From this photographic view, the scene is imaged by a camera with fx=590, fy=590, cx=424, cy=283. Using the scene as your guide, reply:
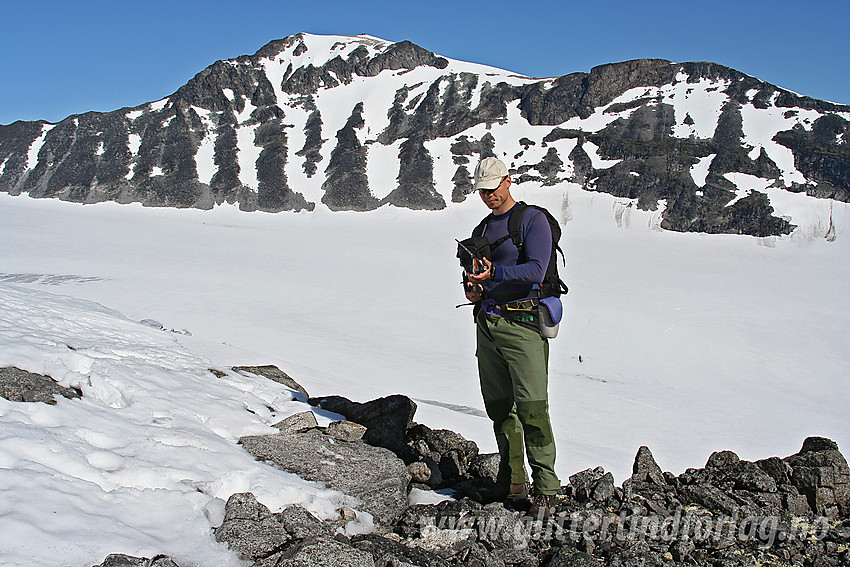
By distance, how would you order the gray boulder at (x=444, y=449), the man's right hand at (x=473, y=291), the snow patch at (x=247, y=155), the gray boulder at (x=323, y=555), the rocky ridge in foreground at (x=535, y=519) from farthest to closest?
the snow patch at (x=247, y=155)
the gray boulder at (x=444, y=449)
the man's right hand at (x=473, y=291)
the rocky ridge in foreground at (x=535, y=519)
the gray boulder at (x=323, y=555)

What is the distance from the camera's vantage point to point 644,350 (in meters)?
28.2

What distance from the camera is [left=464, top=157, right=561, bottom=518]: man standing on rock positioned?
14.4 feet

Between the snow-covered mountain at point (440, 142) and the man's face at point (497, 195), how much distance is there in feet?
238

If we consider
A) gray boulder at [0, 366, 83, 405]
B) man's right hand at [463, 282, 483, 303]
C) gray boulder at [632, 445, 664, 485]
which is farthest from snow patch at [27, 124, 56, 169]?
gray boulder at [632, 445, 664, 485]

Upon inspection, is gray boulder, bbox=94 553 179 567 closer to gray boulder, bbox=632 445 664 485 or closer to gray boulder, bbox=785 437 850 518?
gray boulder, bbox=632 445 664 485

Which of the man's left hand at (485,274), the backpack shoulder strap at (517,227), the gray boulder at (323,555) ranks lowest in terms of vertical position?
the gray boulder at (323,555)

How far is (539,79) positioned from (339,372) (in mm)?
101971

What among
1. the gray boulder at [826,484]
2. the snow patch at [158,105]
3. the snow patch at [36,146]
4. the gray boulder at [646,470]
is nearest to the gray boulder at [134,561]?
the gray boulder at [646,470]

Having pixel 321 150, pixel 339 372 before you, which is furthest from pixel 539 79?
pixel 339 372

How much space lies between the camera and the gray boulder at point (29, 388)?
493 cm

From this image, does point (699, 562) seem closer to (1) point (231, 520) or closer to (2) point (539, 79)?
(1) point (231, 520)

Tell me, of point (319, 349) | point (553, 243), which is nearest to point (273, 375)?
point (553, 243)

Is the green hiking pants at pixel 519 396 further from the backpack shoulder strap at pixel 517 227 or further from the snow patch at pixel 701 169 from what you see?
the snow patch at pixel 701 169

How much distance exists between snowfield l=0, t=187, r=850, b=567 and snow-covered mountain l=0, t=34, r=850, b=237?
7302 mm
